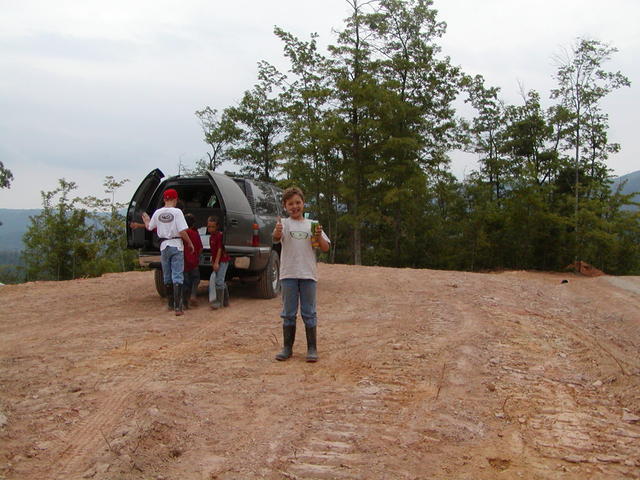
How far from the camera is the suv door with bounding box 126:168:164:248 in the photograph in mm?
7961

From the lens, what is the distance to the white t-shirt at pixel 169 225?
7.21m

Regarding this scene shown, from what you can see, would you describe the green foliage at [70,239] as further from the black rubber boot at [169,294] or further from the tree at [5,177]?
the black rubber boot at [169,294]

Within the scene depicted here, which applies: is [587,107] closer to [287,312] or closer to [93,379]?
[287,312]

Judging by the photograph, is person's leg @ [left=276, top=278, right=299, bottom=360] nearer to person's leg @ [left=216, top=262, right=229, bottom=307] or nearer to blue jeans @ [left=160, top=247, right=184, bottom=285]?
blue jeans @ [left=160, top=247, right=184, bottom=285]

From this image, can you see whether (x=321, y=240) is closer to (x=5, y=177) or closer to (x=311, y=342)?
(x=311, y=342)

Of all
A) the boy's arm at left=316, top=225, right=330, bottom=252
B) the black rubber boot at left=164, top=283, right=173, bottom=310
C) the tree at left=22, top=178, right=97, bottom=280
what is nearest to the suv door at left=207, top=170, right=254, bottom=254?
the black rubber boot at left=164, top=283, right=173, bottom=310

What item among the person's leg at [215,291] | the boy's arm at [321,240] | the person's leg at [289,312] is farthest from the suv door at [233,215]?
the boy's arm at [321,240]

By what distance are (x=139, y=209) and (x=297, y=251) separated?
12.6 feet

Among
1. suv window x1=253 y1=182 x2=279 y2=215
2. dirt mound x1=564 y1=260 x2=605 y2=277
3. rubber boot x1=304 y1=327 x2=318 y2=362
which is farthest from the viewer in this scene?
dirt mound x1=564 y1=260 x2=605 y2=277

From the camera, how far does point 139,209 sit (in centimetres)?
802

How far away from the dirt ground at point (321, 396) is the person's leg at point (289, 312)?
5.4 inches

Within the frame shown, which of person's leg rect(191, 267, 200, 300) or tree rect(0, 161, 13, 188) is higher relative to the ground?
tree rect(0, 161, 13, 188)

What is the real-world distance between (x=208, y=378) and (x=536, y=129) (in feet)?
97.1

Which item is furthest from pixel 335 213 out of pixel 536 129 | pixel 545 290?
pixel 545 290
